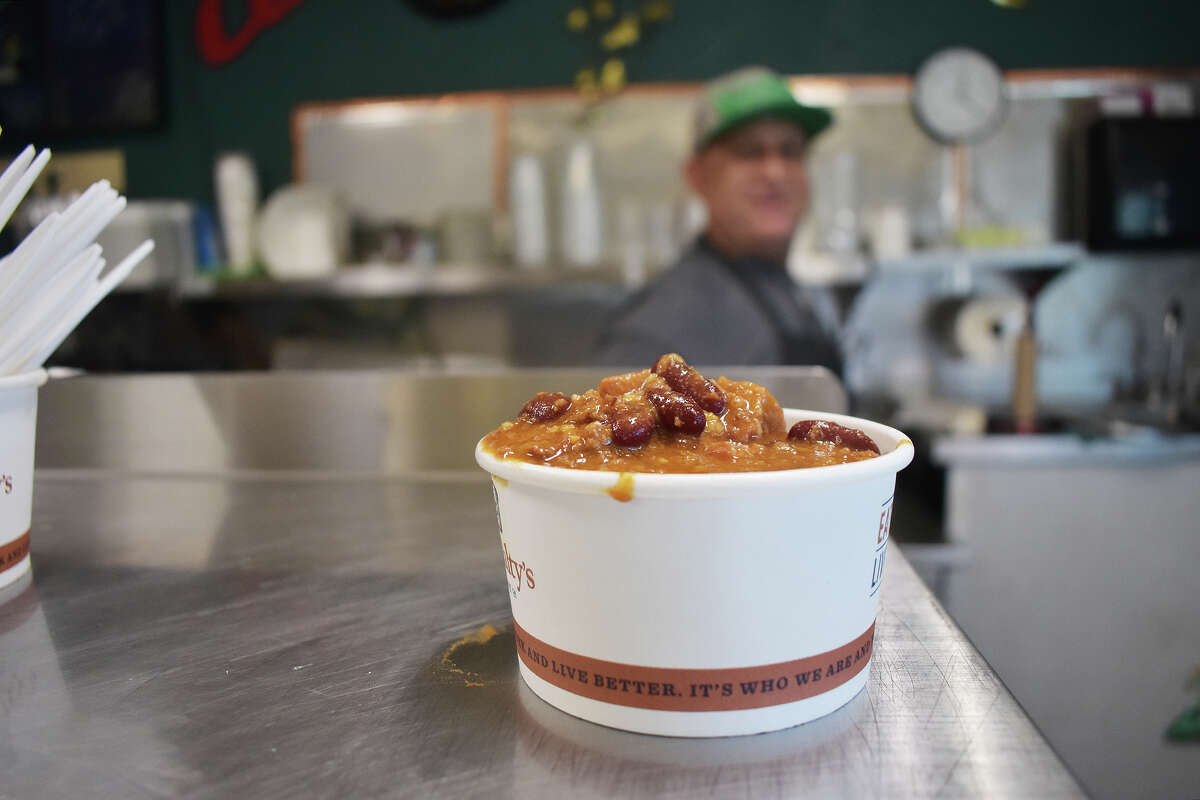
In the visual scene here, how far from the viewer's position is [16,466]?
2.56ft

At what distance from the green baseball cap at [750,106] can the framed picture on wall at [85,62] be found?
2.79 metres

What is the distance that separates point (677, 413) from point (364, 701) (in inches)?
11.5

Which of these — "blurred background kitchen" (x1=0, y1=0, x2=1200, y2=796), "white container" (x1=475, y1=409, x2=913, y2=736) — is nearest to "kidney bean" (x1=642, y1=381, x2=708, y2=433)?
"white container" (x1=475, y1=409, x2=913, y2=736)

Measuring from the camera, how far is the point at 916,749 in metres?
0.49

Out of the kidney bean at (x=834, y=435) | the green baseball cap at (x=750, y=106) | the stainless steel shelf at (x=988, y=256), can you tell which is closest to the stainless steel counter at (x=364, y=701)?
the kidney bean at (x=834, y=435)

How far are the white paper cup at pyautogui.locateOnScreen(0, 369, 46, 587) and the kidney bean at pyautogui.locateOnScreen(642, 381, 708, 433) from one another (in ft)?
1.94

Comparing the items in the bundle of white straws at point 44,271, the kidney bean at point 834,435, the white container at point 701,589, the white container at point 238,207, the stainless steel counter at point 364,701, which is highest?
the white container at point 238,207

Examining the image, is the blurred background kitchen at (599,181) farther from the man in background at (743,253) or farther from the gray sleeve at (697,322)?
the gray sleeve at (697,322)

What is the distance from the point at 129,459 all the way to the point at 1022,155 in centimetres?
361

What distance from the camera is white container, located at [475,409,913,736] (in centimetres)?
50

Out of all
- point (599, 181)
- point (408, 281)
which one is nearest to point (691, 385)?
point (408, 281)

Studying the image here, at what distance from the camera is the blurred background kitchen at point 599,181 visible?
3371mm

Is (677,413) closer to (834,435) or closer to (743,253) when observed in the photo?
(834,435)

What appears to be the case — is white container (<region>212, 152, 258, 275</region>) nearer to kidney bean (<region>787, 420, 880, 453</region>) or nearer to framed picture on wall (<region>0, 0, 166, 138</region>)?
framed picture on wall (<region>0, 0, 166, 138</region>)
